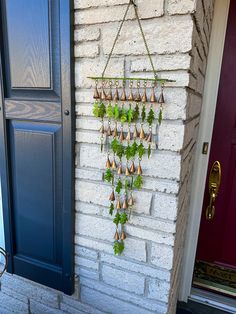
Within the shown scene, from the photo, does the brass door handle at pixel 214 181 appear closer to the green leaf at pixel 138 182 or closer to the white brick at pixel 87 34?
the green leaf at pixel 138 182

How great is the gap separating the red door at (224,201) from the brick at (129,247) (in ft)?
2.37

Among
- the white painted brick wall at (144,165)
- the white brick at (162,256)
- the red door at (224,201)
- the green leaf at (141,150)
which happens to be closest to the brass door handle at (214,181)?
the red door at (224,201)

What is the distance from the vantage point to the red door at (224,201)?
1393 mm

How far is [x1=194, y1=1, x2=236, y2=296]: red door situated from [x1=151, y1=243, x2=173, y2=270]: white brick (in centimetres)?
69

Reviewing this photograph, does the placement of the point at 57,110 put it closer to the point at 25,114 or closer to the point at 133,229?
the point at 25,114

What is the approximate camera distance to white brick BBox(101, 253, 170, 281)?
3.31 feet

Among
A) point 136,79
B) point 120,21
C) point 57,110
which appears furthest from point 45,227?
point 120,21

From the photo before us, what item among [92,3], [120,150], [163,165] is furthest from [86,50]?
[163,165]

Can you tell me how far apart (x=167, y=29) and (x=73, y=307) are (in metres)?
1.31

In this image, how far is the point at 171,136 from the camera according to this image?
88 cm

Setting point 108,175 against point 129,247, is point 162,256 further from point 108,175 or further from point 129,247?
point 108,175

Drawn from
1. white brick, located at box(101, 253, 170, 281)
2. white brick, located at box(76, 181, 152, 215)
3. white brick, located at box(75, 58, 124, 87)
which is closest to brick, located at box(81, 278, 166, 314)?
white brick, located at box(101, 253, 170, 281)

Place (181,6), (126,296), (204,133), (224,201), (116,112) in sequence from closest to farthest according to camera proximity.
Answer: (181,6)
(116,112)
(126,296)
(204,133)
(224,201)

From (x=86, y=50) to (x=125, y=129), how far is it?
1.08ft
